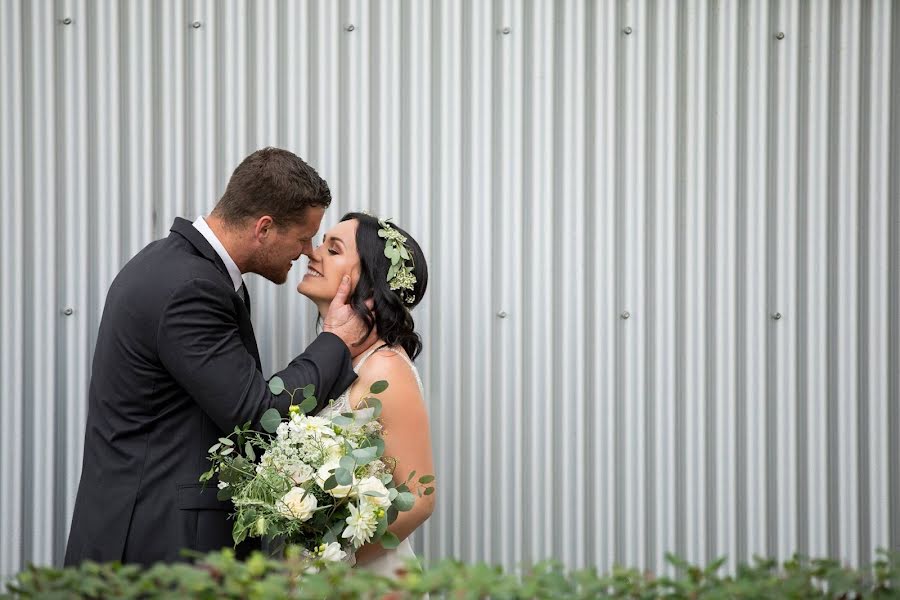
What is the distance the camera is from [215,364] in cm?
260

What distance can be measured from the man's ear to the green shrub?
4.47ft

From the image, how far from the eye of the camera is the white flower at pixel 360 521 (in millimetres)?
2484

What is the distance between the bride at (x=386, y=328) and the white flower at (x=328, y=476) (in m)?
0.34

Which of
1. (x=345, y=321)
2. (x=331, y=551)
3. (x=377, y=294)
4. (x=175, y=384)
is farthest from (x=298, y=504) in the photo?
(x=377, y=294)

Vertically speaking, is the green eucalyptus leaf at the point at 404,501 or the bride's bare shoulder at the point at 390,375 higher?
the bride's bare shoulder at the point at 390,375

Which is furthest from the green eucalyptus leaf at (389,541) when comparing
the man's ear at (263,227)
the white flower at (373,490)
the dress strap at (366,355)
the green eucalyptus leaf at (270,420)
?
the man's ear at (263,227)

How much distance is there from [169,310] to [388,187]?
110cm

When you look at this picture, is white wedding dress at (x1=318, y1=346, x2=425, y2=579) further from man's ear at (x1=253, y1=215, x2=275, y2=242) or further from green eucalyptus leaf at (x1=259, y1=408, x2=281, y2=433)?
man's ear at (x1=253, y1=215, x2=275, y2=242)

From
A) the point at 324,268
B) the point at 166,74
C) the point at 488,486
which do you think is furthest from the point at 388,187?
the point at 488,486

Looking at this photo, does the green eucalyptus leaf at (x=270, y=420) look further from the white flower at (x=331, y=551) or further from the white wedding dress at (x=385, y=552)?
the white flower at (x=331, y=551)

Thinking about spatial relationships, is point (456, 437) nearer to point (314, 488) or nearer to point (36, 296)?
point (314, 488)

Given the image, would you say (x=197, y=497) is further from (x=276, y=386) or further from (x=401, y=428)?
(x=401, y=428)

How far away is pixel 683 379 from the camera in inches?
140

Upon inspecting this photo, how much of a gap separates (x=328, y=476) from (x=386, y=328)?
693mm
